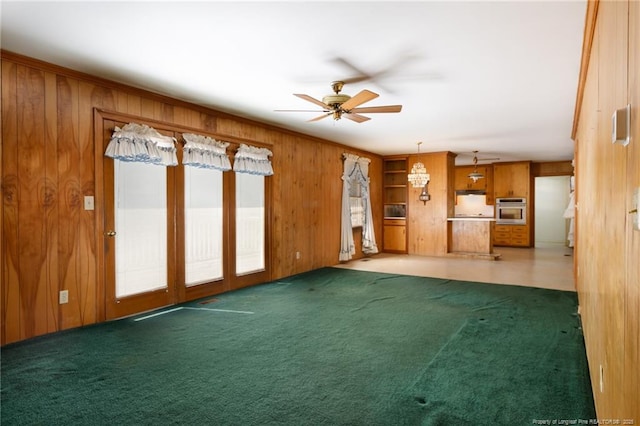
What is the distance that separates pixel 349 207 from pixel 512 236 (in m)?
5.66

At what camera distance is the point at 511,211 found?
10.7 meters

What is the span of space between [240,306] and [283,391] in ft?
7.27

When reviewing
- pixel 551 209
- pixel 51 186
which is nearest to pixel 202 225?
pixel 51 186

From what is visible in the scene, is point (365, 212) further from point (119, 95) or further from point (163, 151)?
point (119, 95)

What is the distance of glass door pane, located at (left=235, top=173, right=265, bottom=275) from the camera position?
557 centimetres

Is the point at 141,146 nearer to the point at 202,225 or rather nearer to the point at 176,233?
the point at 176,233

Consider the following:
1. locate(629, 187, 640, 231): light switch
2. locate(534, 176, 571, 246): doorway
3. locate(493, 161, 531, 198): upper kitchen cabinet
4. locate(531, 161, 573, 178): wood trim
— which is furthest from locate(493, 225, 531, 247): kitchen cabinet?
locate(629, 187, 640, 231): light switch

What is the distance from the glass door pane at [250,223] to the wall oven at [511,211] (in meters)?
7.83

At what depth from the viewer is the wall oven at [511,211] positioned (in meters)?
10.5

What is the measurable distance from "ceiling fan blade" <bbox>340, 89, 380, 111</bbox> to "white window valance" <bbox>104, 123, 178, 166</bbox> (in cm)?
211

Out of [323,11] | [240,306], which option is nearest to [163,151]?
[240,306]

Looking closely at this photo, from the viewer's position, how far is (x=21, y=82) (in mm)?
3316

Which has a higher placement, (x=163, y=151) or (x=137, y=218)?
(x=163, y=151)

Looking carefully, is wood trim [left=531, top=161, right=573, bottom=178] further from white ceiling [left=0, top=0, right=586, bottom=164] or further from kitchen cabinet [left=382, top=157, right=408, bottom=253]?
white ceiling [left=0, top=0, right=586, bottom=164]
